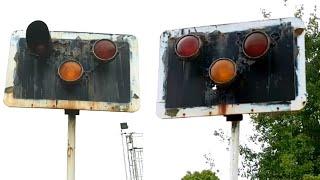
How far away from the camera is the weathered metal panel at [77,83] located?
437cm

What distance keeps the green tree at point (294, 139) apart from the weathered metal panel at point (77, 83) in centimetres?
1312

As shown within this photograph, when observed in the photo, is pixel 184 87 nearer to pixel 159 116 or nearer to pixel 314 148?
pixel 159 116

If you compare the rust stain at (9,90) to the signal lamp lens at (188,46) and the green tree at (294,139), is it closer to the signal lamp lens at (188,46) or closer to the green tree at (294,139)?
the signal lamp lens at (188,46)

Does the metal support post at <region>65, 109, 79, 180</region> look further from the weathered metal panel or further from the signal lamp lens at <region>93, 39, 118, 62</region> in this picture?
the signal lamp lens at <region>93, 39, 118, 62</region>

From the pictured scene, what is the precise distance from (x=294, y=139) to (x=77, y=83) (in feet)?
45.8

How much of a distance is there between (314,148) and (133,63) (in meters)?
14.5

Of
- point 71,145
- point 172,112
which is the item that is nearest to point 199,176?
point 71,145

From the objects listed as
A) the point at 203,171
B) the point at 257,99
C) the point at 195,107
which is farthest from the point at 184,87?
the point at 203,171

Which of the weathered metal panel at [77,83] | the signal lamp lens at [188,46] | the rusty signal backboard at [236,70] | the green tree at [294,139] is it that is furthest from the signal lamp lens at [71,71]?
the green tree at [294,139]

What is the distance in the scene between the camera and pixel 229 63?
3.82 metres

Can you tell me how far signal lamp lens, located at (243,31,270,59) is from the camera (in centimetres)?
376

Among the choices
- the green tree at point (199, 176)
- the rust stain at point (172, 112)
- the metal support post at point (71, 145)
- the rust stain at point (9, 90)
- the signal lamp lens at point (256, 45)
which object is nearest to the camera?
the signal lamp lens at point (256, 45)

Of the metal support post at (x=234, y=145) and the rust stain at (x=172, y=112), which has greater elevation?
the rust stain at (x=172, y=112)

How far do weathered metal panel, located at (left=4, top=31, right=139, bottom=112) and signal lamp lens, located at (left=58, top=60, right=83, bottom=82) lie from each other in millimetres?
40
